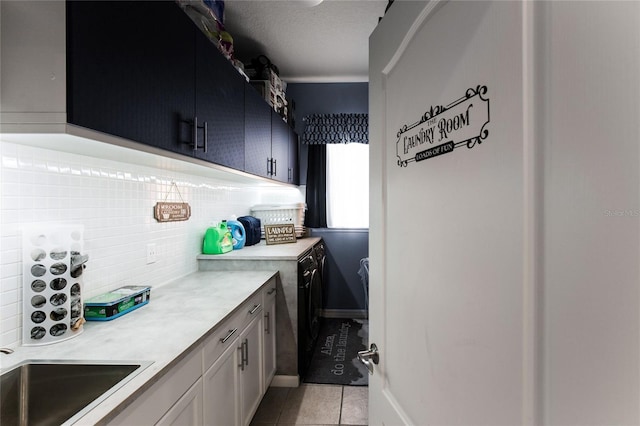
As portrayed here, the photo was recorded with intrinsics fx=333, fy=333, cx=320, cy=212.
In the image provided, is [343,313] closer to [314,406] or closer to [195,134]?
[314,406]

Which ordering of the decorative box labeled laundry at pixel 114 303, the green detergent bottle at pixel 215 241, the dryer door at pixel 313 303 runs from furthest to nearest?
the dryer door at pixel 313 303 < the green detergent bottle at pixel 215 241 < the decorative box labeled laundry at pixel 114 303

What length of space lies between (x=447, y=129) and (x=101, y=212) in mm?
1497

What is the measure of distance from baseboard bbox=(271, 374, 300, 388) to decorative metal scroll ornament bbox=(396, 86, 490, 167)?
7.13ft

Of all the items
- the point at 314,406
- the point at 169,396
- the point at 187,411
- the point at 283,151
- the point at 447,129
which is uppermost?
the point at 283,151

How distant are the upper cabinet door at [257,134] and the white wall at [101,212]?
37cm

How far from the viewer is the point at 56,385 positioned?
0.99 metres

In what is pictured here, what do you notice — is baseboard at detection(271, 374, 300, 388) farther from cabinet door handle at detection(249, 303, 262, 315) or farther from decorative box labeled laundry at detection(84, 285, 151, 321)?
decorative box labeled laundry at detection(84, 285, 151, 321)

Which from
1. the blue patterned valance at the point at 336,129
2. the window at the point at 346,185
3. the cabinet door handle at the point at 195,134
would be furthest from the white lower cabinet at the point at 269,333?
the blue patterned valance at the point at 336,129

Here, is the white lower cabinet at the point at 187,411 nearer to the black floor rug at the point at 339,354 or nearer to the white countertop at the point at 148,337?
the white countertop at the point at 148,337

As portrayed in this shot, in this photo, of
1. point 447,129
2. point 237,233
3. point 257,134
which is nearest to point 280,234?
point 237,233

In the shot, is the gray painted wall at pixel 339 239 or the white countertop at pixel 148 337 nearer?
the white countertop at pixel 148 337

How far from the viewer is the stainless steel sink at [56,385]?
98 centimetres

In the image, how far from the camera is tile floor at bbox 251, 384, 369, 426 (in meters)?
2.09

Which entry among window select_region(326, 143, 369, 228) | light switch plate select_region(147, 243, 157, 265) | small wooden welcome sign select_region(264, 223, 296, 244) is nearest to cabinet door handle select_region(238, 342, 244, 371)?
light switch plate select_region(147, 243, 157, 265)
